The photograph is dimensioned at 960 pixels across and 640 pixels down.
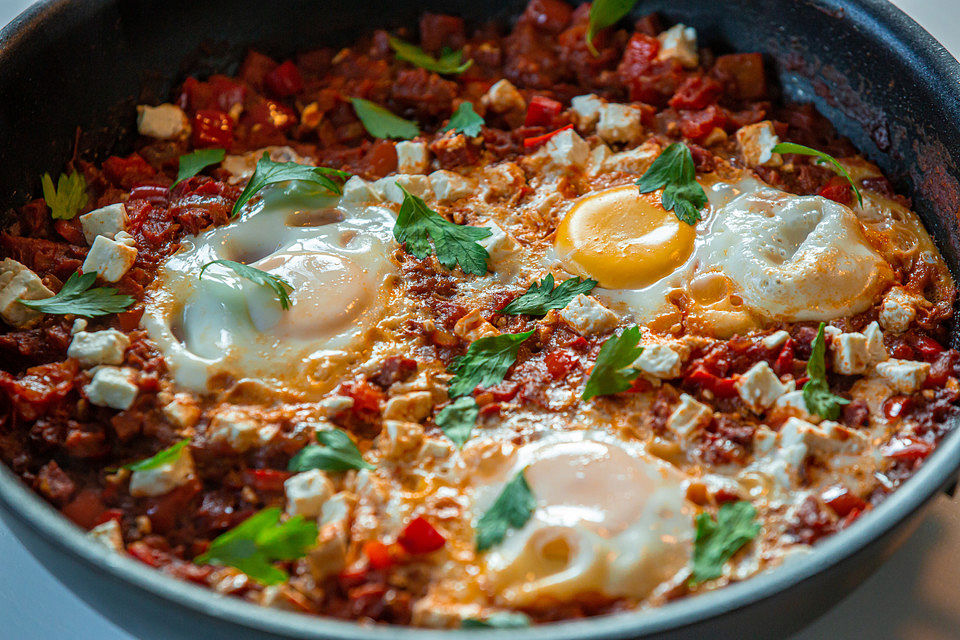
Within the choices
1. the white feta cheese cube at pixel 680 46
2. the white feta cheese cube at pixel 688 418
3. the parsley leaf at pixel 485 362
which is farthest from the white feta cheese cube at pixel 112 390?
the white feta cheese cube at pixel 680 46

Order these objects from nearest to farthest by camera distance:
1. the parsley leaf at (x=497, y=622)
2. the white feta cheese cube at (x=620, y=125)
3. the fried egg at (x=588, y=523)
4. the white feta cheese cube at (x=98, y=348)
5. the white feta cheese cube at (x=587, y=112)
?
the parsley leaf at (x=497, y=622) < the fried egg at (x=588, y=523) < the white feta cheese cube at (x=98, y=348) < the white feta cheese cube at (x=620, y=125) < the white feta cheese cube at (x=587, y=112)

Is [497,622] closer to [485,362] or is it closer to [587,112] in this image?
[485,362]

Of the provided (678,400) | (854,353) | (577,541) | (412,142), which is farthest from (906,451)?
(412,142)

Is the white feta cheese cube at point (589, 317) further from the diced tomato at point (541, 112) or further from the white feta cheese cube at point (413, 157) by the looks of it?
the diced tomato at point (541, 112)

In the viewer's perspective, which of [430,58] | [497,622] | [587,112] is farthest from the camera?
[430,58]

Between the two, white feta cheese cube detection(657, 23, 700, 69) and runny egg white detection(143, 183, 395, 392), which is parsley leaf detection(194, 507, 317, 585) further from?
white feta cheese cube detection(657, 23, 700, 69)

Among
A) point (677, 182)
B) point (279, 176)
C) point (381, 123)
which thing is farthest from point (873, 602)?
point (381, 123)

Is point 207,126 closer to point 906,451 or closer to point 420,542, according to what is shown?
point 420,542
